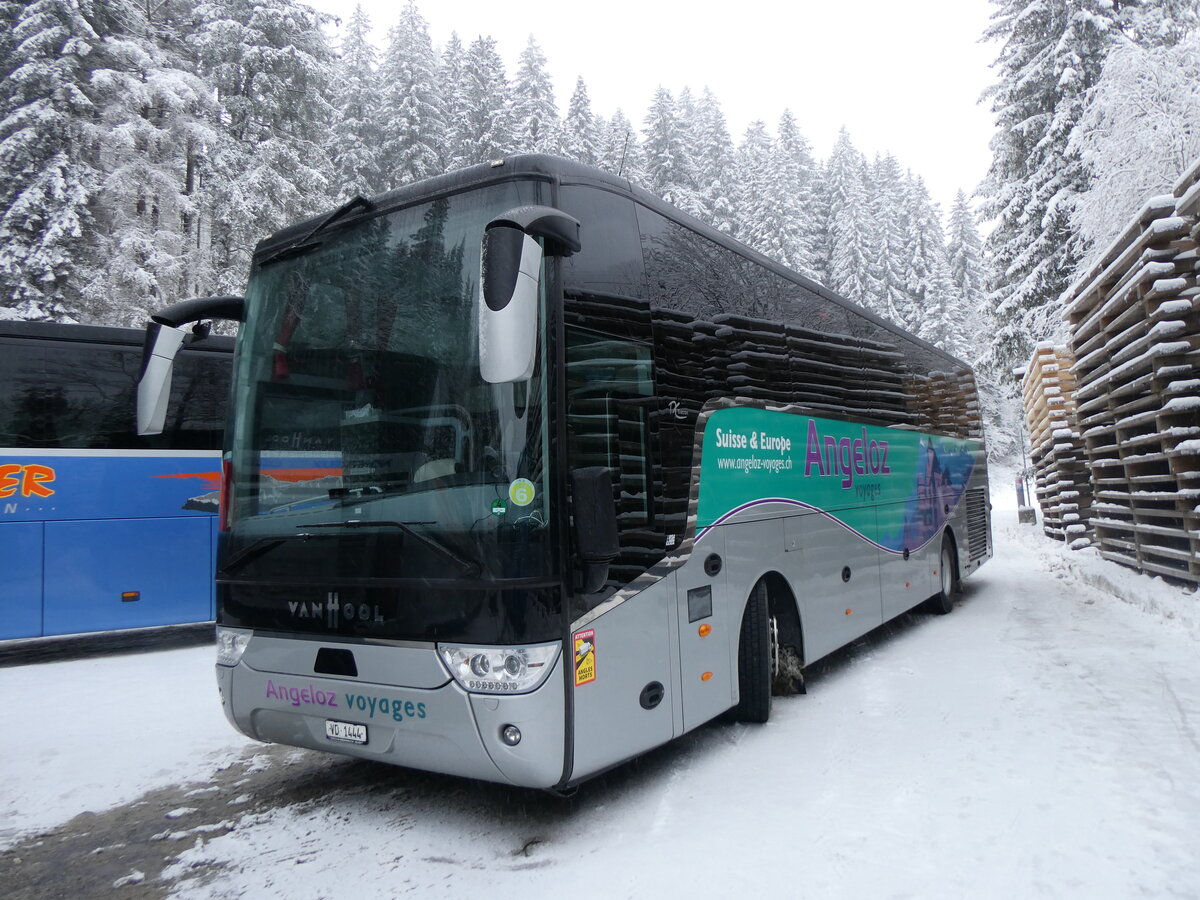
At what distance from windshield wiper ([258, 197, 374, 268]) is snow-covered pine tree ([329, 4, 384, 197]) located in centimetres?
2806

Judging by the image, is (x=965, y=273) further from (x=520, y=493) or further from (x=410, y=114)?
(x=520, y=493)

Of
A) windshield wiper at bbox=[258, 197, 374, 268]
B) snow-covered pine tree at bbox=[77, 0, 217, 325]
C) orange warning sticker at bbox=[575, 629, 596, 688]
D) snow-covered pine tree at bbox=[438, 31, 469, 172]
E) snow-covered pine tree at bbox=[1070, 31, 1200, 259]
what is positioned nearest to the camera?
orange warning sticker at bbox=[575, 629, 596, 688]

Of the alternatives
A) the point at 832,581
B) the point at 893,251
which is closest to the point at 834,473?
the point at 832,581

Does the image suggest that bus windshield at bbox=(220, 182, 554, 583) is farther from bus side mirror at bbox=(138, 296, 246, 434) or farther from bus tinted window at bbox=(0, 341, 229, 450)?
bus tinted window at bbox=(0, 341, 229, 450)

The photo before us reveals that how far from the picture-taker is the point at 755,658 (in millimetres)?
5613

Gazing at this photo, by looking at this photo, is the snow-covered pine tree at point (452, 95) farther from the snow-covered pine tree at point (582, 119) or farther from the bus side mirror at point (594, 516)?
the bus side mirror at point (594, 516)

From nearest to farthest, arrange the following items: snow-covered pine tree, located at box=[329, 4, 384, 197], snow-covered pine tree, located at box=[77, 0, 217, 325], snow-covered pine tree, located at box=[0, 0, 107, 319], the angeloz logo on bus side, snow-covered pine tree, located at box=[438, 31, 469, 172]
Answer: the angeloz logo on bus side < snow-covered pine tree, located at box=[0, 0, 107, 319] < snow-covered pine tree, located at box=[77, 0, 217, 325] < snow-covered pine tree, located at box=[329, 4, 384, 197] < snow-covered pine tree, located at box=[438, 31, 469, 172]

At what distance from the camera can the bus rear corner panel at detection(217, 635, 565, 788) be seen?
3.66 metres

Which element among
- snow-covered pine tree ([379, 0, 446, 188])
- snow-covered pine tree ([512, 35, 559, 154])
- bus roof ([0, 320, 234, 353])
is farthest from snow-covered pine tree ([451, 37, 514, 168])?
bus roof ([0, 320, 234, 353])

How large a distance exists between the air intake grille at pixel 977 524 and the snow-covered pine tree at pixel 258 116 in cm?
1724

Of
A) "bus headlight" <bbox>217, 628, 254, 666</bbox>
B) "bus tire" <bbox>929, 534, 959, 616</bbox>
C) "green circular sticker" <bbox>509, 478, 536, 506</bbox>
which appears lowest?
"bus tire" <bbox>929, 534, 959, 616</bbox>

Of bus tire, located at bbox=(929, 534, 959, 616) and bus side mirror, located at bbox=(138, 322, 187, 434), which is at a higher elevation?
bus side mirror, located at bbox=(138, 322, 187, 434)

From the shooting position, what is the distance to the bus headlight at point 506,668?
365 cm

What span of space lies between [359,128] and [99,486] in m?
29.8
